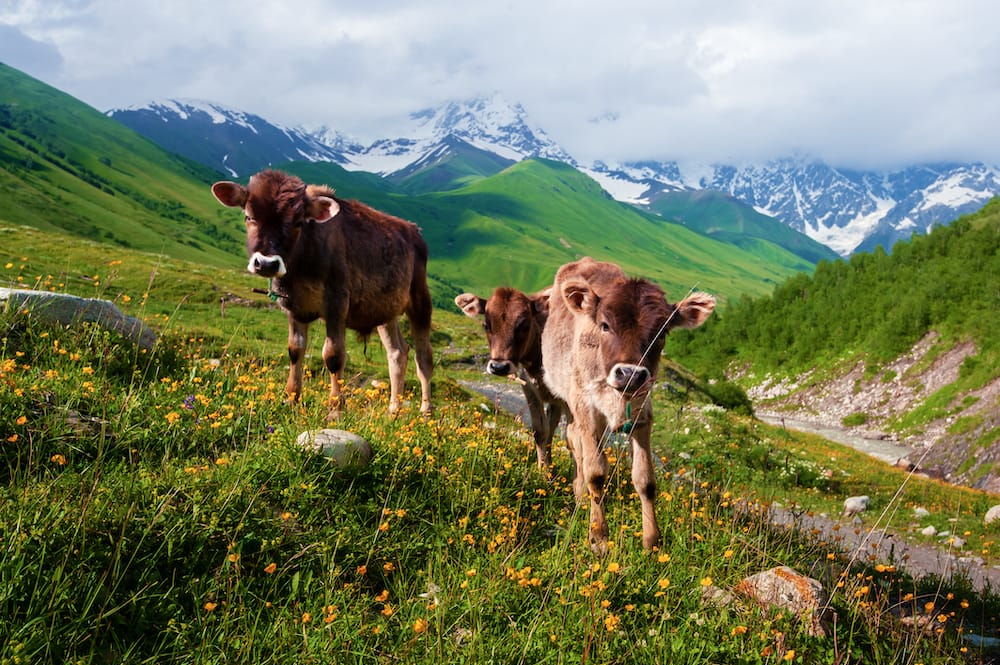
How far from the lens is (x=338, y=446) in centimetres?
590

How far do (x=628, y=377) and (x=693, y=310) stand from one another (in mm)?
1462

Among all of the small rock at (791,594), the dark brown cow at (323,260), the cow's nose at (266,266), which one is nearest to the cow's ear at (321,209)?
the dark brown cow at (323,260)

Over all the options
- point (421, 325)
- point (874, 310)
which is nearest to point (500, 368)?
point (421, 325)

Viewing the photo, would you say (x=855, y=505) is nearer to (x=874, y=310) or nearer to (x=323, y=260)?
(x=323, y=260)

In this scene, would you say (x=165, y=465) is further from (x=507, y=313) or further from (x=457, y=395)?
(x=457, y=395)

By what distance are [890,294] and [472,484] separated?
250ft

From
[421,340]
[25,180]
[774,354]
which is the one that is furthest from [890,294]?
[25,180]

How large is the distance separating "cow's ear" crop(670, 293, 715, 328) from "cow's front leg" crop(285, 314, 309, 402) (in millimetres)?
4875

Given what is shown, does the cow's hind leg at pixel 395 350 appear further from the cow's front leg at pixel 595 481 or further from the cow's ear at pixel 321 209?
the cow's front leg at pixel 595 481

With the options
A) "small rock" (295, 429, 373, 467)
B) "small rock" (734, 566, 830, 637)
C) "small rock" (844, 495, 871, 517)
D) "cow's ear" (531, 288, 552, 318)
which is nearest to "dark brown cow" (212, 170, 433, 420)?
"small rock" (295, 429, 373, 467)

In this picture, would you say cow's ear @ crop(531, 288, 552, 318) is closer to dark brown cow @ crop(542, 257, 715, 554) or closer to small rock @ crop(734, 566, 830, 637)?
dark brown cow @ crop(542, 257, 715, 554)

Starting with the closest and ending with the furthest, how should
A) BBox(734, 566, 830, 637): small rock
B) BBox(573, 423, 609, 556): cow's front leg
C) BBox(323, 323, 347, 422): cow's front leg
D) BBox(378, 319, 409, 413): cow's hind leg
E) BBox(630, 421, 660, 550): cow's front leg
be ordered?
BBox(734, 566, 830, 637): small rock → BBox(630, 421, 660, 550): cow's front leg → BBox(573, 423, 609, 556): cow's front leg → BBox(323, 323, 347, 422): cow's front leg → BBox(378, 319, 409, 413): cow's hind leg

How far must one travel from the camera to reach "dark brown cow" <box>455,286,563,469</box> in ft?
29.5

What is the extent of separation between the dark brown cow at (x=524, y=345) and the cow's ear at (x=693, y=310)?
116 inches
